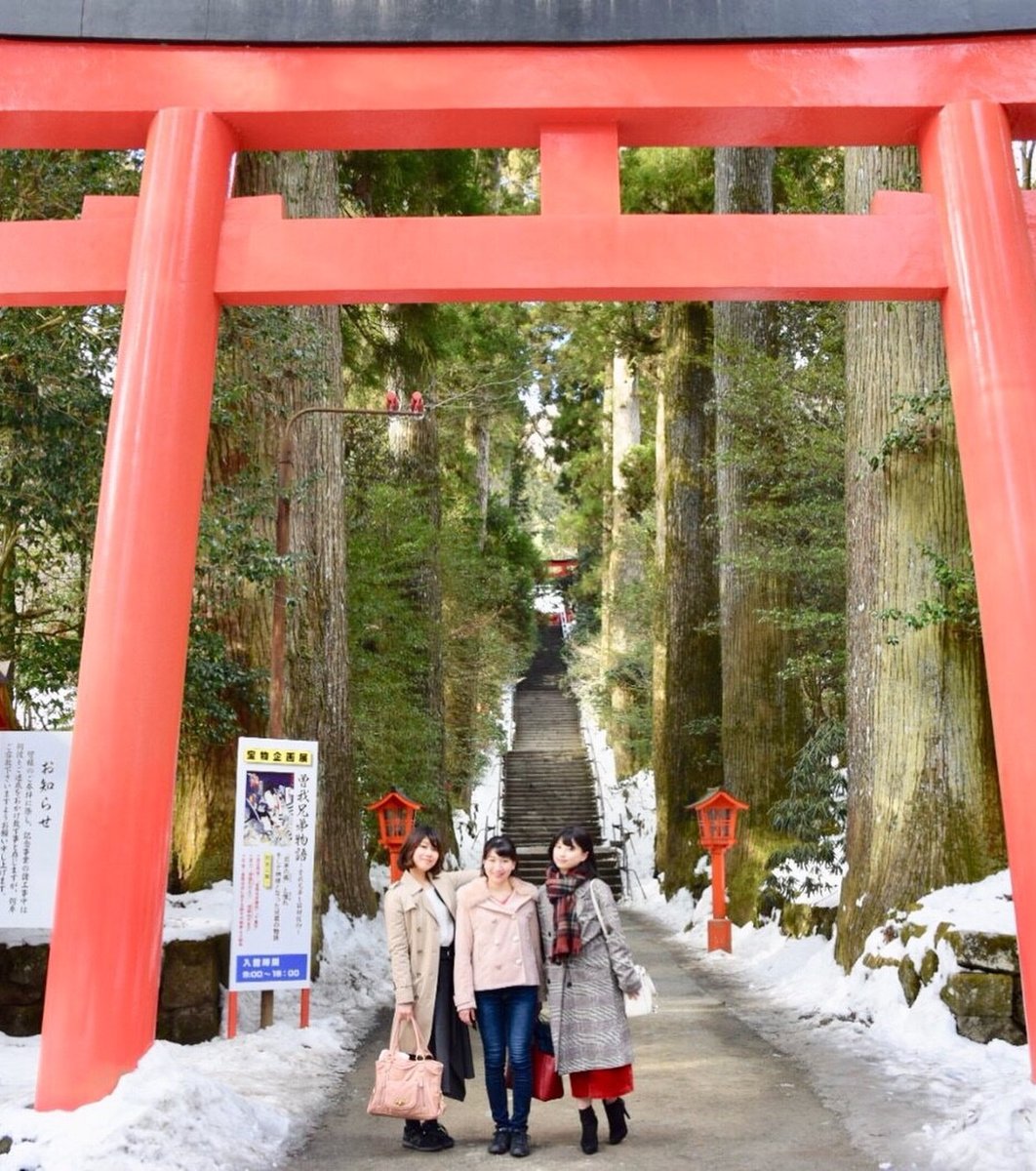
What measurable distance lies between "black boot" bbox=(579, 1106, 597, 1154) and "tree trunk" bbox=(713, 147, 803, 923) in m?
8.61

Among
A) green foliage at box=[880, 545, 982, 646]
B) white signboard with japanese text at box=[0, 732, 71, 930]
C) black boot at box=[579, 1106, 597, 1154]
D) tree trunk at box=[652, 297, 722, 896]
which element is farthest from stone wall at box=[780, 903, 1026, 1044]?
tree trunk at box=[652, 297, 722, 896]

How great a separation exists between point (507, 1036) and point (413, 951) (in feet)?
1.78

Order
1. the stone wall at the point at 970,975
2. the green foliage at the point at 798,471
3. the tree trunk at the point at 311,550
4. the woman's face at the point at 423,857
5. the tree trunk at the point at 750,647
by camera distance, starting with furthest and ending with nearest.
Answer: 1. the tree trunk at the point at 750,647
2. the green foliage at the point at 798,471
3. the tree trunk at the point at 311,550
4. the stone wall at the point at 970,975
5. the woman's face at the point at 423,857

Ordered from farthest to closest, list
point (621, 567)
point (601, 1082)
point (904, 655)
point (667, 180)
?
point (621, 567) < point (667, 180) < point (904, 655) < point (601, 1082)

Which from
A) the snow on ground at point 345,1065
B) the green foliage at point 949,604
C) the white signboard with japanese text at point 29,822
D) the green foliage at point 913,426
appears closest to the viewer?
the snow on ground at point 345,1065

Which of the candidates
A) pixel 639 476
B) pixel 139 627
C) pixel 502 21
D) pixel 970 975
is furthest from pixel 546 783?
pixel 502 21

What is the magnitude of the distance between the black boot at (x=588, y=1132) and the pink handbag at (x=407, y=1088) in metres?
0.59

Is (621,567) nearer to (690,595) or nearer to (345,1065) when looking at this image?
(690,595)

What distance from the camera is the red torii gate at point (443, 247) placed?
5164 millimetres

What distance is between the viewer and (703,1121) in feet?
17.8

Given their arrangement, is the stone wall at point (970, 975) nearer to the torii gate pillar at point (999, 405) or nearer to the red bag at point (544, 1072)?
the torii gate pillar at point (999, 405)

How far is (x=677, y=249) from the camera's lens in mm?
5582

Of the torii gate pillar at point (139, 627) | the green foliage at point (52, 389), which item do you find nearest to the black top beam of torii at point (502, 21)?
the torii gate pillar at point (139, 627)

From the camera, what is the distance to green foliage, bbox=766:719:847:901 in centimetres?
1138
